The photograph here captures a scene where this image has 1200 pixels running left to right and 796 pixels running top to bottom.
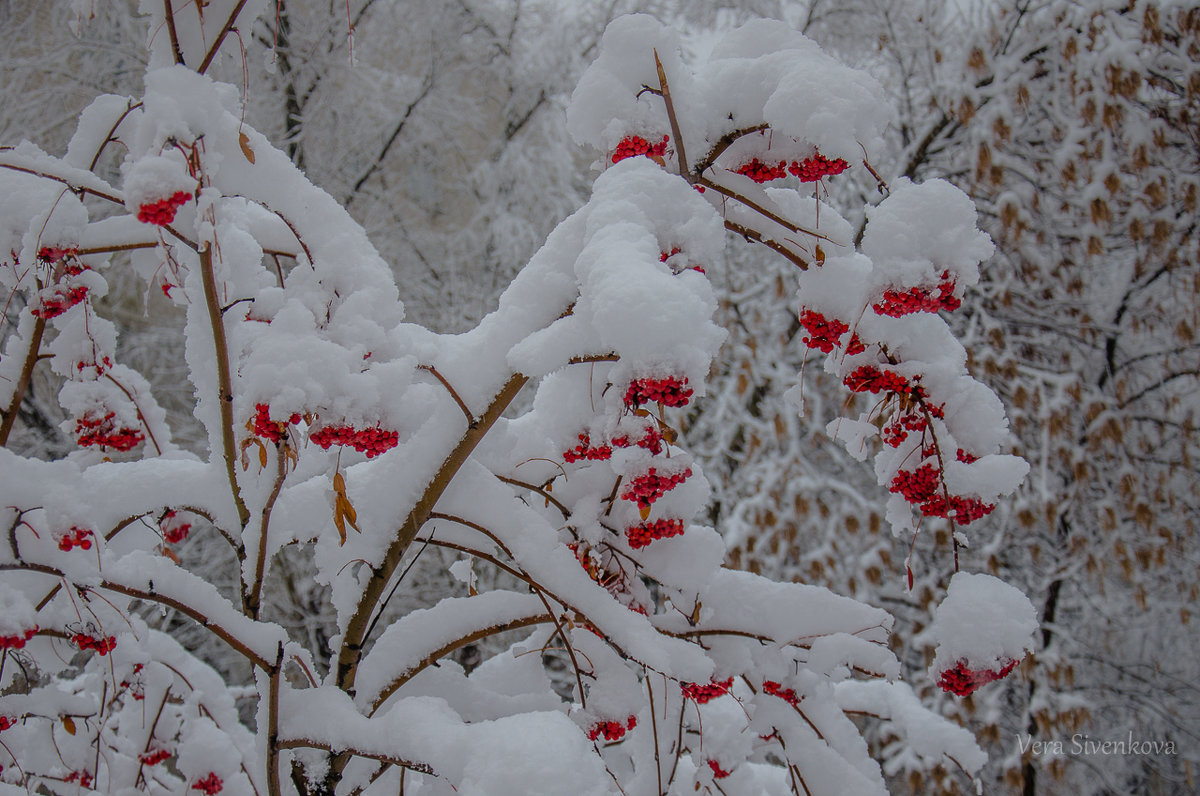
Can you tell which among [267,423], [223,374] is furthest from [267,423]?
[223,374]

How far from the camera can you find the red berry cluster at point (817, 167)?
874mm

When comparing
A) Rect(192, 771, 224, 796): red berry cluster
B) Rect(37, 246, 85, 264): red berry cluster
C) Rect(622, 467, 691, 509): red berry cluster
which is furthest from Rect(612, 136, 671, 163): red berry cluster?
Rect(192, 771, 224, 796): red berry cluster

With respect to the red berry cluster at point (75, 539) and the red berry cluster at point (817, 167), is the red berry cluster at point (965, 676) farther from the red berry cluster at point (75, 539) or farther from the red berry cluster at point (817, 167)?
the red berry cluster at point (75, 539)

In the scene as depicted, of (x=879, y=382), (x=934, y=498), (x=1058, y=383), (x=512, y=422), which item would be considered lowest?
(x=934, y=498)

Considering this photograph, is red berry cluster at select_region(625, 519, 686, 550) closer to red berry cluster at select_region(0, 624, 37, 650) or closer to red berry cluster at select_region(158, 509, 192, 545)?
red berry cluster at select_region(0, 624, 37, 650)

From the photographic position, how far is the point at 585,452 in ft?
3.92

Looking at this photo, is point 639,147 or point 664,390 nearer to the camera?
point 664,390

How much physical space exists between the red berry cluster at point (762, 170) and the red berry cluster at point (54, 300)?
3.43 ft

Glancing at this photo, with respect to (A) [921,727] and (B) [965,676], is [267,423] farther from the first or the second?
(A) [921,727]

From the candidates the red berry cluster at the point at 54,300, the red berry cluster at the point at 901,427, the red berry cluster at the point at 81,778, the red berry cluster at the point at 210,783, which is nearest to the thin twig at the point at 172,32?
the red berry cluster at the point at 54,300

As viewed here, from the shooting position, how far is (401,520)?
1051mm

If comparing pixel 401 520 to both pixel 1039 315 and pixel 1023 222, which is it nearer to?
pixel 1023 222

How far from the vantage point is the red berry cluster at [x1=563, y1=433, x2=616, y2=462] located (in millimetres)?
1172

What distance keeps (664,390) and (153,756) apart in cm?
169
